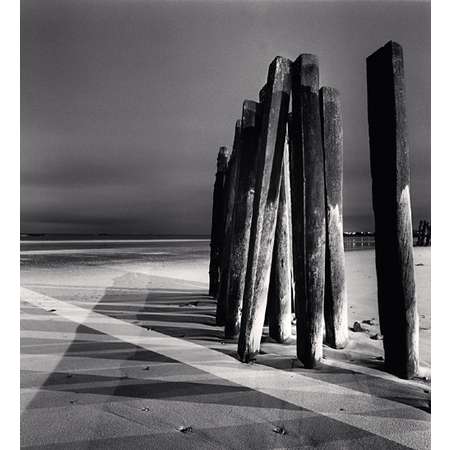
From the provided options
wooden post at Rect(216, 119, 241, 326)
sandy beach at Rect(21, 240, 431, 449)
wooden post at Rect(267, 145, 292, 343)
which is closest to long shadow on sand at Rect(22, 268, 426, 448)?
sandy beach at Rect(21, 240, 431, 449)

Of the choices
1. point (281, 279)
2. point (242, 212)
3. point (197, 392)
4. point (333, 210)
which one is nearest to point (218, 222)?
point (242, 212)

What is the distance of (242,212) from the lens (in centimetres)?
384

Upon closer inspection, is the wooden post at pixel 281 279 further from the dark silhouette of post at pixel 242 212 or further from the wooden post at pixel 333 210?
the wooden post at pixel 333 210

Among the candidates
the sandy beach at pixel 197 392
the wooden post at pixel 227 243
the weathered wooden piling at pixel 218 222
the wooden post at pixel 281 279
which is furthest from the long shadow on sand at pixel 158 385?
the weathered wooden piling at pixel 218 222

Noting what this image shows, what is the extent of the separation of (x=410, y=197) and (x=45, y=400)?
2817 millimetres

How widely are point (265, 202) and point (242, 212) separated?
0.63m

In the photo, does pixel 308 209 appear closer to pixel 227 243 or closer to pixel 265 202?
pixel 265 202

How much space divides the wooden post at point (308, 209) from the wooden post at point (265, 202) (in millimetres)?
118

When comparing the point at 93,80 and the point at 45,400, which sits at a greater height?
the point at 93,80

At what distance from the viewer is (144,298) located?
643 cm

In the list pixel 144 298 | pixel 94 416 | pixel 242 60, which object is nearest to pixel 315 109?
pixel 242 60

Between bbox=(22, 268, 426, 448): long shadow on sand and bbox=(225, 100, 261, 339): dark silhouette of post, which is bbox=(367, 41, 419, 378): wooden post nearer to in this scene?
bbox=(22, 268, 426, 448): long shadow on sand
